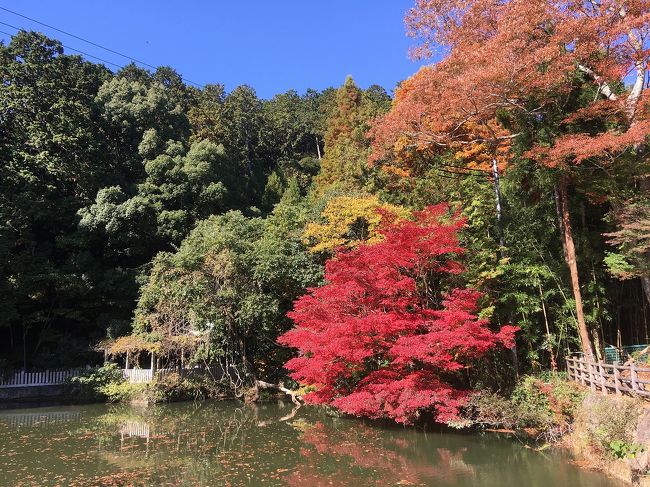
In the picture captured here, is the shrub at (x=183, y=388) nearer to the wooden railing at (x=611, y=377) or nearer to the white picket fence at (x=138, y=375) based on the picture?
the white picket fence at (x=138, y=375)

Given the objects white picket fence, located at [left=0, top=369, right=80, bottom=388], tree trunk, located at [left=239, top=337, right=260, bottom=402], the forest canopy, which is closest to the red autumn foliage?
the forest canopy

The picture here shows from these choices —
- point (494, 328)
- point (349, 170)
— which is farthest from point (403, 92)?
point (494, 328)

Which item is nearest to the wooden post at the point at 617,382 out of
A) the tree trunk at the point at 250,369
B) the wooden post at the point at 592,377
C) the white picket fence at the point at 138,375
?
the wooden post at the point at 592,377

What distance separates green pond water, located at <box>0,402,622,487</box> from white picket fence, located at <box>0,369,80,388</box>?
4384mm

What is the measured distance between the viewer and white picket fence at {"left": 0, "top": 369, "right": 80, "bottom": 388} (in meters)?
18.5

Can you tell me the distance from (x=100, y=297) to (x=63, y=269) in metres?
2.11

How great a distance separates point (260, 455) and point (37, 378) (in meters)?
13.2

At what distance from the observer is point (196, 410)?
1625 centimetres

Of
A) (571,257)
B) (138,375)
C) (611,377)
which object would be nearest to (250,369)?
(138,375)

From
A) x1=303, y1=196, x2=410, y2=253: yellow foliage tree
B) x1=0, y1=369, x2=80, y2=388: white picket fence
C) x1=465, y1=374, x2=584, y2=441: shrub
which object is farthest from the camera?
x1=0, y1=369, x2=80, y2=388: white picket fence

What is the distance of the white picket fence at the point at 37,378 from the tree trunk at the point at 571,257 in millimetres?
17626

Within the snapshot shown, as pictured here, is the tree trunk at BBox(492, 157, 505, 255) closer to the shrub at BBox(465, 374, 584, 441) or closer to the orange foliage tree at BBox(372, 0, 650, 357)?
the orange foliage tree at BBox(372, 0, 650, 357)

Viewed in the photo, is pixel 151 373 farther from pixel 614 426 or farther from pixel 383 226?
pixel 614 426

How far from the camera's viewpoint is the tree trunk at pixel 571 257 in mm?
11305
